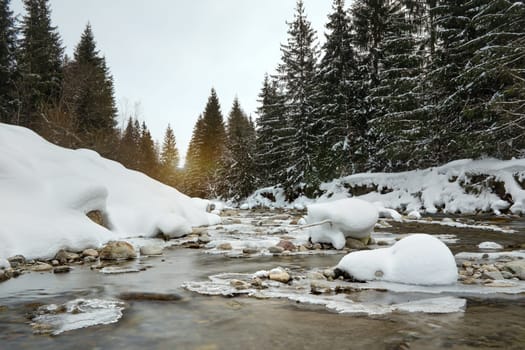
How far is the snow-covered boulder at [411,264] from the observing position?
4.73 m

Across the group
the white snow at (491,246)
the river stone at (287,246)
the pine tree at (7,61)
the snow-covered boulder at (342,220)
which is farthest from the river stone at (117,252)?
the pine tree at (7,61)

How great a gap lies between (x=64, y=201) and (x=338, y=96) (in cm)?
2057

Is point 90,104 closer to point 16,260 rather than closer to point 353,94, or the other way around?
point 353,94

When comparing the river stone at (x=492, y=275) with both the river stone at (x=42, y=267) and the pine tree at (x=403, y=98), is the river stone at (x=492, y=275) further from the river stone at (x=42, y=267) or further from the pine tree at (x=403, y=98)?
the pine tree at (x=403, y=98)

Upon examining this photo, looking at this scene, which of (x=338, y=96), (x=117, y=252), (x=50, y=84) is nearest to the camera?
(x=117, y=252)

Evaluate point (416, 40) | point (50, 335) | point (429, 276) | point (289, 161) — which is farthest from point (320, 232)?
point (289, 161)

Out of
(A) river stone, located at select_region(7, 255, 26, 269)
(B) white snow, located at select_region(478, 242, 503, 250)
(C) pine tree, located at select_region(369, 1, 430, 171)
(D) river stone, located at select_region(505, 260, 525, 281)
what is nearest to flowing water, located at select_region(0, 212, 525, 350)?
(D) river stone, located at select_region(505, 260, 525, 281)

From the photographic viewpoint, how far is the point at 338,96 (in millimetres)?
25031

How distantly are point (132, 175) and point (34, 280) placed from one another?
7.78 metres

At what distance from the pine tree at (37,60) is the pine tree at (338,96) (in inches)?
812

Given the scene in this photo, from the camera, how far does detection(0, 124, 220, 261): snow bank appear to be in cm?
689

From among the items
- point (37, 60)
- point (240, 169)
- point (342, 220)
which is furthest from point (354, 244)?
point (37, 60)

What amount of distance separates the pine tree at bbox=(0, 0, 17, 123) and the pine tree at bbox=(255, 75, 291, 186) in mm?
20385

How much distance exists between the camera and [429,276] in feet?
15.5
